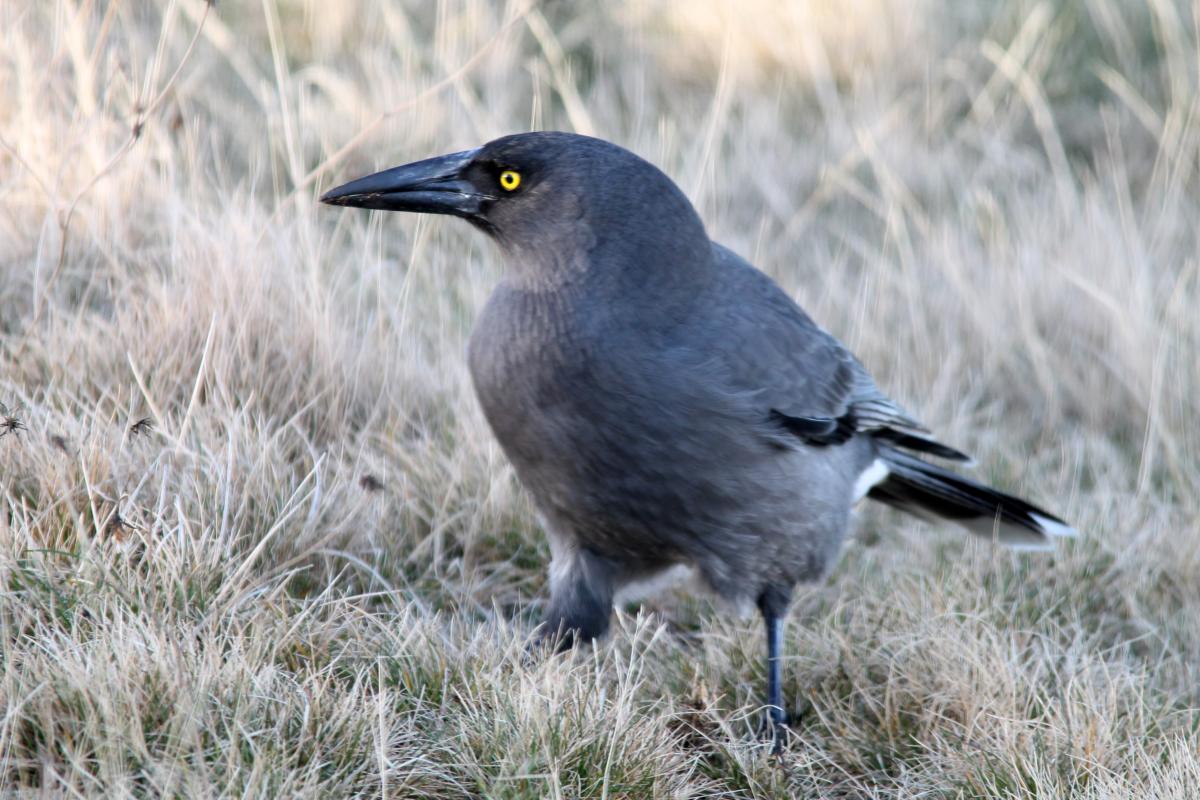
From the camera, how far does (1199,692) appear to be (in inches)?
135

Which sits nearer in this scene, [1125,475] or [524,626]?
[524,626]

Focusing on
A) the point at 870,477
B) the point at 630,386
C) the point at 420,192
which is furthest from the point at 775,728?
the point at 420,192

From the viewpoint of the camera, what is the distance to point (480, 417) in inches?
154

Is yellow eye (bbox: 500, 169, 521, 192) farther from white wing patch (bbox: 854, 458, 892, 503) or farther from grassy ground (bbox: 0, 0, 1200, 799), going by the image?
white wing patch (bbox: 854, 458, 892, 503)

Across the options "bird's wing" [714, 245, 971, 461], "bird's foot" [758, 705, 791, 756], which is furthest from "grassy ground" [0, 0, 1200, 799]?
"bird's wing" [714, 245, 971, 461]

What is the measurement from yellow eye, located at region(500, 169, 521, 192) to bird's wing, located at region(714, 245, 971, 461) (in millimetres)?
563

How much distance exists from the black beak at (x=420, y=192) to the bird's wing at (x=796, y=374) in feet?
2.17

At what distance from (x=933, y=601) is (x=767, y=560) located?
0.47m

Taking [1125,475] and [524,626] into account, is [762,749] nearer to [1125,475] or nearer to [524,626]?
[524,626]

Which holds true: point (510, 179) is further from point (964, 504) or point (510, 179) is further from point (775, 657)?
point (964, 504)

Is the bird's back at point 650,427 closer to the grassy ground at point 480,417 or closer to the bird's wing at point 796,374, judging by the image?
the bird's wing at point 796,374

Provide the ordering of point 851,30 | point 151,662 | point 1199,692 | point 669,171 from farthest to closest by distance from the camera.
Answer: point 851,30 < point 669,171 < point 1199,692 < point 151,662

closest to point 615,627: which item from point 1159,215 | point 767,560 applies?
point 767,560

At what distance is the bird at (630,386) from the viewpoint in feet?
10.0
